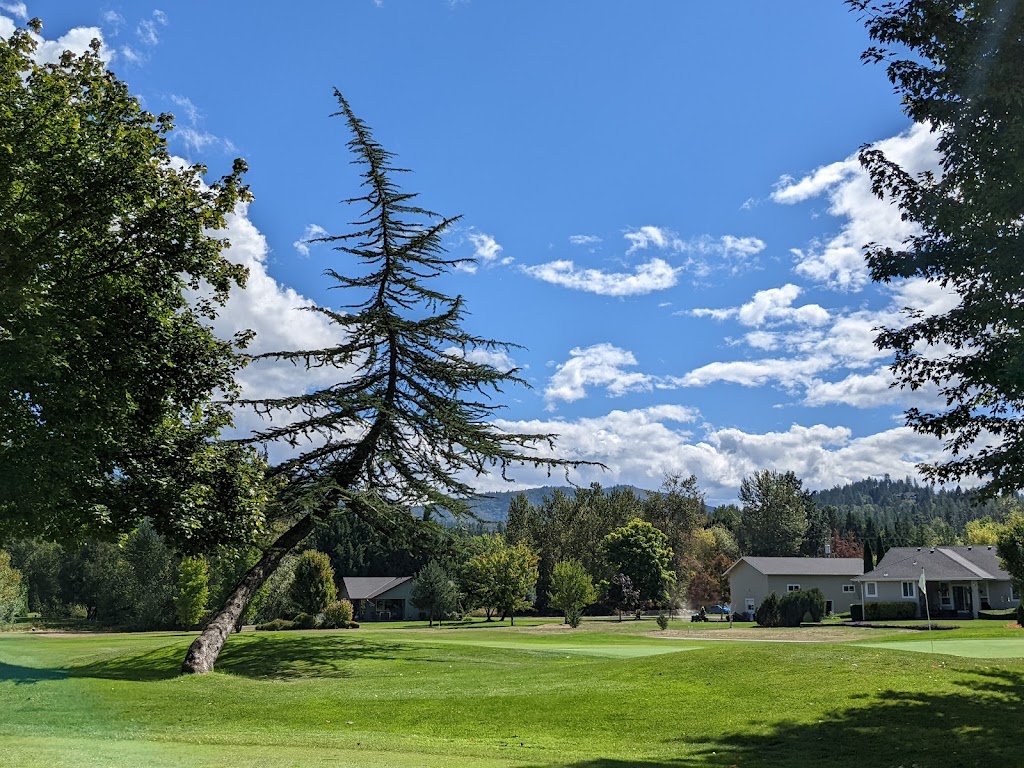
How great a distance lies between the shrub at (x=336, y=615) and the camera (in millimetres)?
60328

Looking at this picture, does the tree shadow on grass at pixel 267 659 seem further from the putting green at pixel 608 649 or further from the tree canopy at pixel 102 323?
the tree canopy at pixel 102 323

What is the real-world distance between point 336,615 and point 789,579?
38.4 meters

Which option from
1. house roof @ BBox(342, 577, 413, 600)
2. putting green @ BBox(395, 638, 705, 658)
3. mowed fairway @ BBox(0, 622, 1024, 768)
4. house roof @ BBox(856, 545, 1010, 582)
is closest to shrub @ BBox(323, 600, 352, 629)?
putting green @ BBox(395, 638, 705, 658)

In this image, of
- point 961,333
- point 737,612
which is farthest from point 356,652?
point 737,612

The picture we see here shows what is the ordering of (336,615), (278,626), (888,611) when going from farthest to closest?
(278,626) < (336,615) < (888,611)

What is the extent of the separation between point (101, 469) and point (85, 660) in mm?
14365

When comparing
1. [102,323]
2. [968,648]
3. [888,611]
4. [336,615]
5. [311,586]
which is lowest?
[336,615]

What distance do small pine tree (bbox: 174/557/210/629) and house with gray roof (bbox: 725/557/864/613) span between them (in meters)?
43.6

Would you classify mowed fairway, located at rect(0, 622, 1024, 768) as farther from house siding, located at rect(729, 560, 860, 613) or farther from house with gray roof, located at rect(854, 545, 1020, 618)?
house siding, located at rect(729, 560, 860, 613)

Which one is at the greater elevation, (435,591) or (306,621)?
(435,591)

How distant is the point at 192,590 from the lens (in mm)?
58531

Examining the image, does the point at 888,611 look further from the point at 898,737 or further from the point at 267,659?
the point at 898,737

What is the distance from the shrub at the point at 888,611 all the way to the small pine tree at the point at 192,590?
47.5m

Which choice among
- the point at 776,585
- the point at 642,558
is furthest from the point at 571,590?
the point at 776,585
